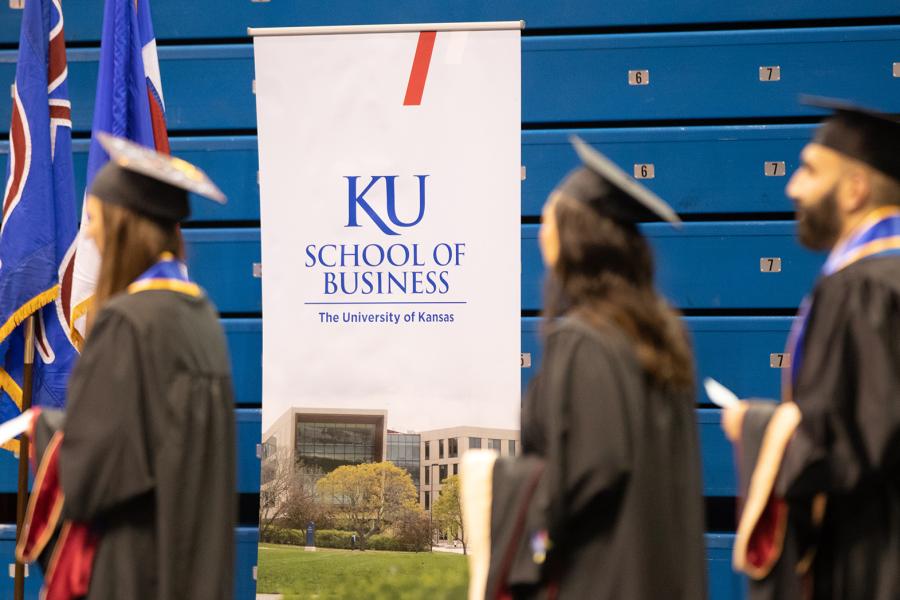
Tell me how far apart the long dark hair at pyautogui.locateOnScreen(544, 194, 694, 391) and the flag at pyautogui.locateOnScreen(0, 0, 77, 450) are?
3069 millimetres

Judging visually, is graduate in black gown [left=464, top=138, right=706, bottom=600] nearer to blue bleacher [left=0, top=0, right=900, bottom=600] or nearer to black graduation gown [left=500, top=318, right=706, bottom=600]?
black graduation gown [left=500, top=318, right=706, bottom=600]

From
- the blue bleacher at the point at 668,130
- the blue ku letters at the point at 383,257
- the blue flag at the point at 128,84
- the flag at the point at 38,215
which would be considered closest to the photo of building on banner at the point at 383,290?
the blue ku letters at the point at 383,257

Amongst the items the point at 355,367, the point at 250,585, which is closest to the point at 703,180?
the point at 355,367

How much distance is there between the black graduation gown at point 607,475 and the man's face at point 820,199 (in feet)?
1.82

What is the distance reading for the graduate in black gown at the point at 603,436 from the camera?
7.61 feet

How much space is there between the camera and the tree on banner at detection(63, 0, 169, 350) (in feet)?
16.0

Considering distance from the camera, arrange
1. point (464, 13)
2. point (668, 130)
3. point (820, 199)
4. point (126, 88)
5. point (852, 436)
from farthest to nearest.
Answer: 1. point (464, 13)
2. point (668, 130)
3. point (126, 88)
4. point (820, 199)
5. point (852, 436)

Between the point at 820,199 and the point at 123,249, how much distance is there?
66.5 inches

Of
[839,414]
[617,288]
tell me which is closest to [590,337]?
[617,288]

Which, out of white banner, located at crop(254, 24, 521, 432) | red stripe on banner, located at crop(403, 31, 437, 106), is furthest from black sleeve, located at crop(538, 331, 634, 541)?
red stripe on banner, located at crop(403, 31, 437, 106)

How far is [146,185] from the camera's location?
9.08 ft

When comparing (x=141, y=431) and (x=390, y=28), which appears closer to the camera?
(x=141, y=431)

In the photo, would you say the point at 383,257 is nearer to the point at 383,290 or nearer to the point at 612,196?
the point at 383,290

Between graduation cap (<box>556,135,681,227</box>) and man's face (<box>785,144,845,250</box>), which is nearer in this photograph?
graduation cap (<box>556,135,681,227</box>)
